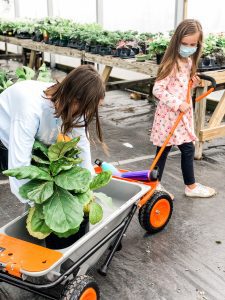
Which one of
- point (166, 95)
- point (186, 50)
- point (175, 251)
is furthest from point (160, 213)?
point (186, 50)

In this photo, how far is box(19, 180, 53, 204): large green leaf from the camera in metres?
1.99

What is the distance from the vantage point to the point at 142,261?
2.72m

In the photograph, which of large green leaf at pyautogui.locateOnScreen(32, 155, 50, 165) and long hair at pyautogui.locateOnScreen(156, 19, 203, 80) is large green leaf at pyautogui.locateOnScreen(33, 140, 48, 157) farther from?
long hair at pyautogui.locateOnScreen(156, 19, 203, 80)

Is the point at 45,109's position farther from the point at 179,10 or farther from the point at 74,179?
the point at 179,10

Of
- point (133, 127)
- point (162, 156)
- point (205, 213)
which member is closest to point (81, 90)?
point (162, 156)

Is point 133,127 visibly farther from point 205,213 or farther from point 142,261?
point 142,261

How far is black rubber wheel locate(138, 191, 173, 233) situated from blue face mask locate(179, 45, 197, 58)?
1038 mm

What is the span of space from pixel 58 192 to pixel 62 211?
107 mm

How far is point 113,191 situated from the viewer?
2.67 metres

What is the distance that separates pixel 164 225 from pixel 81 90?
141 cm

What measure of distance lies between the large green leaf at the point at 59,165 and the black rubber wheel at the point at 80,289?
20.1 inches

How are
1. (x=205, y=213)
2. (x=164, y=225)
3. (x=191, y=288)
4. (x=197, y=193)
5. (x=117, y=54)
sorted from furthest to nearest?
(x=117, y=54) → (x=197, y=193) → (x=205, y=213) → (x=164, y=225) → (x=191, y=288)

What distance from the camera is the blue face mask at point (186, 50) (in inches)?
123

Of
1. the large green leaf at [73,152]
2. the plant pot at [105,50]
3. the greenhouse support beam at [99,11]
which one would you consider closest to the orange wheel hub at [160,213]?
the large green leaf at [73,152]
